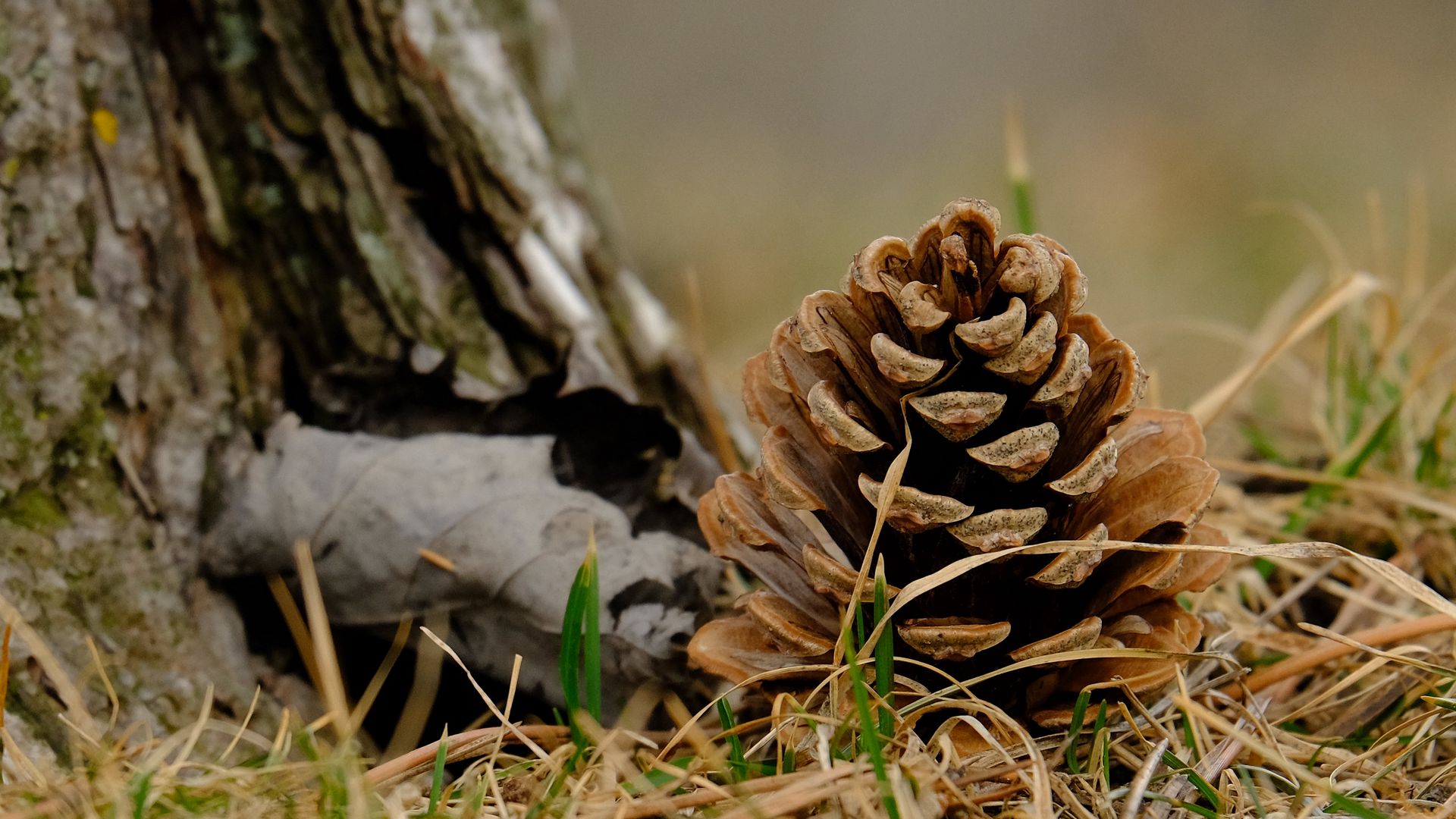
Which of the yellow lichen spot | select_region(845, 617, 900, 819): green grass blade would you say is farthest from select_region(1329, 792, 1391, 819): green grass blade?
the yellow lichen spot

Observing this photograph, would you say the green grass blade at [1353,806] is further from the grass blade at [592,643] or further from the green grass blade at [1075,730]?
the grass blade at [592,643]

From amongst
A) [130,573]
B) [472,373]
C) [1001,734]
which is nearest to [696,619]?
[1001,734]

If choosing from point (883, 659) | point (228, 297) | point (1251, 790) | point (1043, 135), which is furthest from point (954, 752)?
point (1043, 135)

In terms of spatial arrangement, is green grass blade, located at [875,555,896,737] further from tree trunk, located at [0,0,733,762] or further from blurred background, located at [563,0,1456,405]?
blurred background, located at [563,0,1456,405]

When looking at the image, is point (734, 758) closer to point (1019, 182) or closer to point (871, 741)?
point (871, 741)

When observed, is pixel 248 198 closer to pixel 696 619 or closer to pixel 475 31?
pixel 475 31

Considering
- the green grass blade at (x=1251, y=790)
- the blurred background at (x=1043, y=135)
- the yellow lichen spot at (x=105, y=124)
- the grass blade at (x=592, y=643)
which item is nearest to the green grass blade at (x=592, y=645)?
the grass blade at (x=592, y=643)
